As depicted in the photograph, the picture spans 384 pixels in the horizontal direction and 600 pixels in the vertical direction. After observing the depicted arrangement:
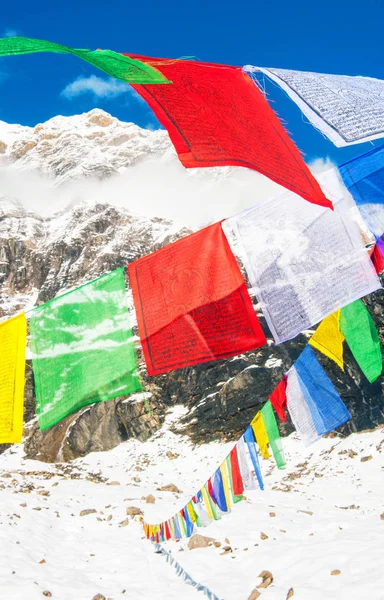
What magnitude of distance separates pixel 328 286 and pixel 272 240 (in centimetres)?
89

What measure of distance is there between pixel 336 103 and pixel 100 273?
266ft

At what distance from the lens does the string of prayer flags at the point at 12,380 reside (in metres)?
6.05

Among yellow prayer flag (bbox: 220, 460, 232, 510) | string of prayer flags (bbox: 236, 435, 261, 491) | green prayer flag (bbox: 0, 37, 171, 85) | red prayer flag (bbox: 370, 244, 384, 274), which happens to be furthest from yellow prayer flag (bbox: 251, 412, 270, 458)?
green prayer flag (bbox: 0, 37, 171, 85)

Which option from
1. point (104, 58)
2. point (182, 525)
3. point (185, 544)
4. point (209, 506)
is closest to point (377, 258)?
point (104, 58)

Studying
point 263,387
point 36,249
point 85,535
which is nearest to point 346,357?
point 263,387

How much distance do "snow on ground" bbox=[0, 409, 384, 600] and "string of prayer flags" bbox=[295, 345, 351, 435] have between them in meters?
2.05

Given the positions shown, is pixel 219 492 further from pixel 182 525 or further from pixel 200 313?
pixel 200 313

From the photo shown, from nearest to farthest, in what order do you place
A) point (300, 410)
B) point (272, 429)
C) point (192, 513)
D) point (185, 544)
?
point (272, 429) → point (300, 410) → point (192, 513) → point (185, 544)

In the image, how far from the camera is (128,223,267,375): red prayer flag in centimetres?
564

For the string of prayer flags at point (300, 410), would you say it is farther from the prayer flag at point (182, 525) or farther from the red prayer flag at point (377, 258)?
the red prayer flag at point (377, 258)

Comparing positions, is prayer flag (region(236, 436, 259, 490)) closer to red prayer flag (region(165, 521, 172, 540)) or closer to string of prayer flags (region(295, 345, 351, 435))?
→ string of prayer flags (region(295, 345, 351, 435))

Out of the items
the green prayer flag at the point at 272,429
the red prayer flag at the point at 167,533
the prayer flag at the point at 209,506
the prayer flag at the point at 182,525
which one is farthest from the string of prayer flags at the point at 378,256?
the red prayer flag at the point at 167,533

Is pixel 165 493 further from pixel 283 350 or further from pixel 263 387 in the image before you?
pixel 283 350

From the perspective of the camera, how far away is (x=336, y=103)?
4078 mm
